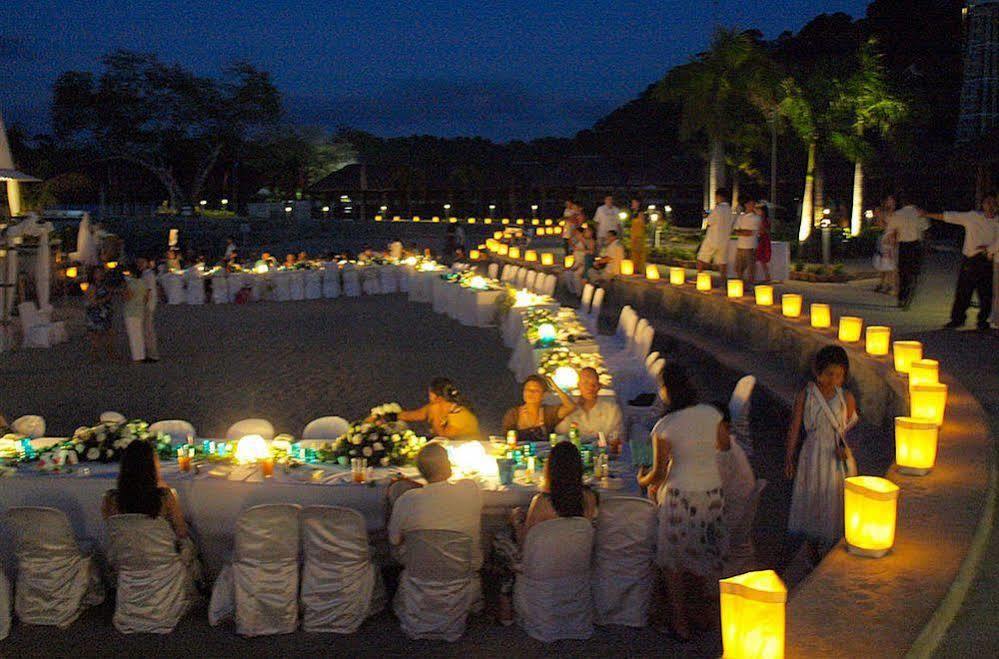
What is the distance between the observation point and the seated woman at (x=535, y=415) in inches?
309

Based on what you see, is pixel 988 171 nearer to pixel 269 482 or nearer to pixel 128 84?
pixel 269 482

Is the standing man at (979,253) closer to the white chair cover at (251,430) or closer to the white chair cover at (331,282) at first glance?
the white chair cover at (251,430)

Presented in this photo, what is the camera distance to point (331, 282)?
24375 millimetres

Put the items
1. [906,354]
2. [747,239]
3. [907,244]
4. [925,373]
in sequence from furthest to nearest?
[747,239] < [907,244] < [906,354] < [925,373]

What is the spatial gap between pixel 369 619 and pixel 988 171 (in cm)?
2247

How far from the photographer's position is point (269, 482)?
21.0ft

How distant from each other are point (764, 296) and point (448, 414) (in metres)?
6.75

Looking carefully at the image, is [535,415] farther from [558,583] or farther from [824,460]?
[824,460]

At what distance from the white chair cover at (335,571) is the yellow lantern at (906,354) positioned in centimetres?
503

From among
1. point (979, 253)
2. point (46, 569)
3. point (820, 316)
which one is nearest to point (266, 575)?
point (46, 569)

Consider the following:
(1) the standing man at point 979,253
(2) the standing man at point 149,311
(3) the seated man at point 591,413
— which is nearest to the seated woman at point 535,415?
(3) the seated man at point 591,413

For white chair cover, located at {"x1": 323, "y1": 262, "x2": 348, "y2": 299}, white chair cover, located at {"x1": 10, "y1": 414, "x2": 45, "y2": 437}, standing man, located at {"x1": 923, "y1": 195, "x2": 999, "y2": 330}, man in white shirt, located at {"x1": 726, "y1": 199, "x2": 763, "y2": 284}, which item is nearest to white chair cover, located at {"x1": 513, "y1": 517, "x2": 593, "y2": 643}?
white chair cover, located at {"x1": 10, "y1": 414, "x2": 45, "y2": 437}

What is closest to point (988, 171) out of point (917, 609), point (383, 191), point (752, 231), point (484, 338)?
point (752, 231)

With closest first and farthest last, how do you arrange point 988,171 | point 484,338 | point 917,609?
point 917,609
point 484,338
point 988,171
